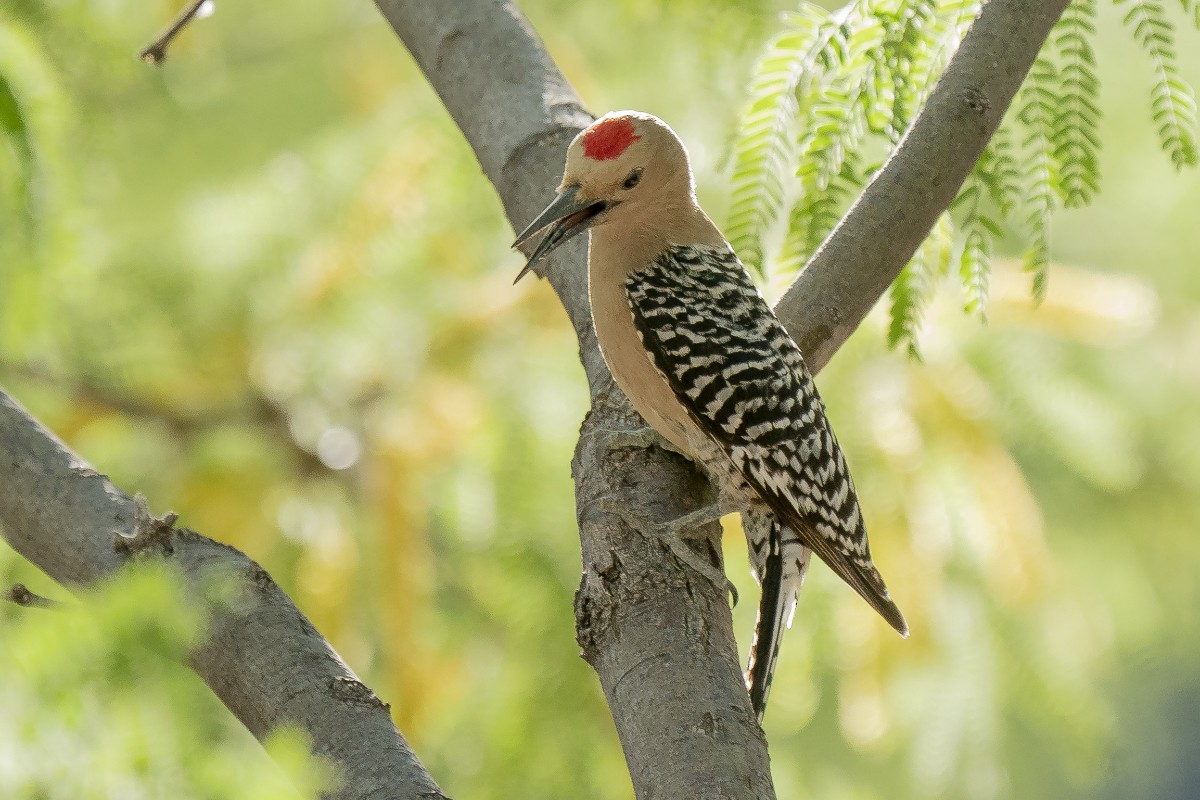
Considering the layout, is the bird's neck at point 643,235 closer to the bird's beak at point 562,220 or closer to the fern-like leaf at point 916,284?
the bird's beak at point 562,220

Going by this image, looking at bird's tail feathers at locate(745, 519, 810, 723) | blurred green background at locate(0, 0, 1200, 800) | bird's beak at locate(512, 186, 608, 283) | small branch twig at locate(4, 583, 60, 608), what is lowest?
blurred green background at locate(0, 0, 1200, 800)

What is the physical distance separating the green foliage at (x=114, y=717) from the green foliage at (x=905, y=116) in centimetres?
172

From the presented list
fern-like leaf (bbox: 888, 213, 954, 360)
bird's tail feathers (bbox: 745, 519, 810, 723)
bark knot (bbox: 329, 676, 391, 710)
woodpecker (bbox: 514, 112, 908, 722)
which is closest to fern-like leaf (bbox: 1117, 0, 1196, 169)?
fern-like leaf (bbox: 888, 213, 954, 360)

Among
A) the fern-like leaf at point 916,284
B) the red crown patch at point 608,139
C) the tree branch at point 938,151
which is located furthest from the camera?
the red crown patch at point 608,139

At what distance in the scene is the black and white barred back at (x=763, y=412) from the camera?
8.91 ft

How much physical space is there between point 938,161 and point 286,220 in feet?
8.86

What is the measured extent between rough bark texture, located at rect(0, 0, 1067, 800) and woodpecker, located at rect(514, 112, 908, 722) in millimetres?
81

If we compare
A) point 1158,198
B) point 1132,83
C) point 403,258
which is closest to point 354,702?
point 403,258

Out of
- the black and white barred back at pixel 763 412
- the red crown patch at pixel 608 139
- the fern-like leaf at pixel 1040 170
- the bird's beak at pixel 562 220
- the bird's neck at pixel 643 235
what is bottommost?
the black and white barred back at pixel 763 412

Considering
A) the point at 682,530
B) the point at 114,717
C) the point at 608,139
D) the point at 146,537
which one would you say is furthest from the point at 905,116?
the point at 114,717

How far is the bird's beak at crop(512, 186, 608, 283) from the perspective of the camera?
271 centimetres

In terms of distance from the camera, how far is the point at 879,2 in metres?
2.39

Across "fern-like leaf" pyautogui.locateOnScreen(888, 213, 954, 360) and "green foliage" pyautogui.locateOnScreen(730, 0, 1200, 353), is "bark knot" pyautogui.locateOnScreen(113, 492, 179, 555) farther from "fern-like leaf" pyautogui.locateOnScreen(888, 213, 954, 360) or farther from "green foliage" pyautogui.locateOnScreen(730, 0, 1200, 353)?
"fern-like leaf" pyautogui.locateOnScreen(888, 213, 954, 360)

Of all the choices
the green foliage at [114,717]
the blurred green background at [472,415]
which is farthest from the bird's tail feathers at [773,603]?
the green foliage at [114,717]
